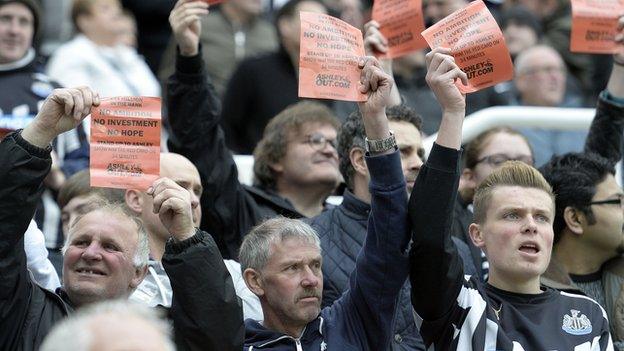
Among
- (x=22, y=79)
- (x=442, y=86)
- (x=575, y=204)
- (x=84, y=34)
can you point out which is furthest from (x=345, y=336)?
(x=84, y=34)

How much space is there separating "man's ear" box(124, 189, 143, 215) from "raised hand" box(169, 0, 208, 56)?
0.71 meters

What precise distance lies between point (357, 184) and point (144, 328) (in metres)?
3.08

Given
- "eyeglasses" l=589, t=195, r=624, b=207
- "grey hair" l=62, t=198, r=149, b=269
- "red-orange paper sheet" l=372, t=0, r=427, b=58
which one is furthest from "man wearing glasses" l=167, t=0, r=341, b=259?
"eyeglasses" l=589, t=195, r=624, b=207

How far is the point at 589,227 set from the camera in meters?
6.94

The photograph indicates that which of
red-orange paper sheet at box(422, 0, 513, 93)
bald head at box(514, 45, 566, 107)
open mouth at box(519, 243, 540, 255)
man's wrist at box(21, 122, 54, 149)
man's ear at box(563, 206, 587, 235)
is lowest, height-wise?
bald head at box(514, 45, 566, 107)

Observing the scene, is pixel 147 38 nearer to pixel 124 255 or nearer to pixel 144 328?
pixel 124 255

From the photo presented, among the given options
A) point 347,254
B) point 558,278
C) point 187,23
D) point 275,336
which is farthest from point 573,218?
point 187,23

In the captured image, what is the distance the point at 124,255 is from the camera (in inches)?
228

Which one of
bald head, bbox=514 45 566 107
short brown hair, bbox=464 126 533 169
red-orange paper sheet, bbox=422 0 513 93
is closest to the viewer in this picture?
red-orange paper sheet, bbox=422 0 513 93

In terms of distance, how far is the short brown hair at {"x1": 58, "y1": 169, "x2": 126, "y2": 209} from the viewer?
6.81 m

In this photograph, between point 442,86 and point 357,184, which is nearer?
point 442,86

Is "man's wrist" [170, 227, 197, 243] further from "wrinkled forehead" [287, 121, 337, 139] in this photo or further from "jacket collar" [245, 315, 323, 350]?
"wrinkled forehead" [287, 121, 337, 139]

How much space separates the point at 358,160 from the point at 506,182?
2.80ft

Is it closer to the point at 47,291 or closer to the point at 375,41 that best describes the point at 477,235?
the point at 375,41
